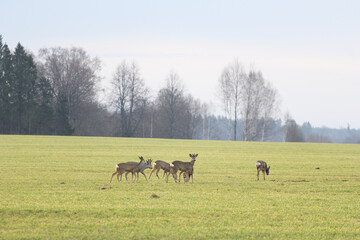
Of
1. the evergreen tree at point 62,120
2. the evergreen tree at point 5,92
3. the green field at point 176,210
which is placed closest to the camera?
the green field at point 176,210

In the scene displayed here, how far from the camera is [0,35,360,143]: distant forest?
85.2 meters

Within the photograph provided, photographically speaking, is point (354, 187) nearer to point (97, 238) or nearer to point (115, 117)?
point (97, 238)

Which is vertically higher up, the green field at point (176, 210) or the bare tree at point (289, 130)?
the bare tree at point (289, 130)

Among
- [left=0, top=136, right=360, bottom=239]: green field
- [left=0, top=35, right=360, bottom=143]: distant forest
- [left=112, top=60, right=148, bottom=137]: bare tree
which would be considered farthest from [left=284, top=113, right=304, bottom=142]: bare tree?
[left=0, top=136, right=360, bottom=239]: green field

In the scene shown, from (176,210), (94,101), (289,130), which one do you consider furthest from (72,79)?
(176,210)

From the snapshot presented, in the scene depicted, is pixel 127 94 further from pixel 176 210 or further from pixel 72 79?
pixel 176 210

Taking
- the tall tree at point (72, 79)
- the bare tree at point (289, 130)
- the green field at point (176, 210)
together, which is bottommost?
the green field at point (176, 210)

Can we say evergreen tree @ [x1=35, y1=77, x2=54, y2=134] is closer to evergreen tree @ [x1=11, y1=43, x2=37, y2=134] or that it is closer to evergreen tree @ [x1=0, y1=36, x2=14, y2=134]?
evergreen tree @ [x1=11, y1=43, x2=37, y2=134]

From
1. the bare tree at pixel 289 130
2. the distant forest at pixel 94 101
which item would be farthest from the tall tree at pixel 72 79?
the bare tree at pixel 289 130

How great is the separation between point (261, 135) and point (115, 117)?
3140 cm

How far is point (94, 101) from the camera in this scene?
97312 mm

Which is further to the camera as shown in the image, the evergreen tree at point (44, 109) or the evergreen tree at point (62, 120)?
the evergreen tree at point (62, 120)

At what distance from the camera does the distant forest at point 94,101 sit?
85.2 m

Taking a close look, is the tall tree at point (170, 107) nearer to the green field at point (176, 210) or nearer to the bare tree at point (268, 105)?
the bare tree at point (268, 105)
